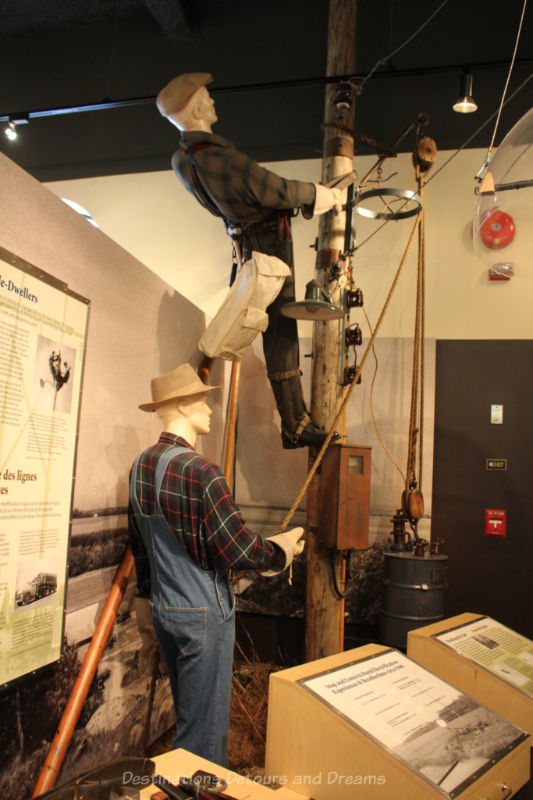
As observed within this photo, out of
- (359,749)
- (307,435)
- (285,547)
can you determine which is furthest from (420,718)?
(307,435)

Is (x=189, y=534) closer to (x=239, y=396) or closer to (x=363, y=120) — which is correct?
(x=239, y=396)

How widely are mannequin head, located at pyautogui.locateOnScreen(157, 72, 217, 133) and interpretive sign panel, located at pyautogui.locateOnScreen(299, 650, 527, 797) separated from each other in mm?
2791

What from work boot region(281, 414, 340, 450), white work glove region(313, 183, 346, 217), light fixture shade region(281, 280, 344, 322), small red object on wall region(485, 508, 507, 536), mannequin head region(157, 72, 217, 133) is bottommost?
small red object on wall region(485, 508, 507, 536)

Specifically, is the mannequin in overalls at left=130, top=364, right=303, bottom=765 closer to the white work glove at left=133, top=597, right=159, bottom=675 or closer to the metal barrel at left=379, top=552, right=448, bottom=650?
the white work glove at left=133, top=597, right=159, bottom=675

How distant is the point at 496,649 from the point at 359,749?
1.32 m

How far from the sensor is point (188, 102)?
316 centimetres

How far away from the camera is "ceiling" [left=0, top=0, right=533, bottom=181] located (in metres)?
5.06

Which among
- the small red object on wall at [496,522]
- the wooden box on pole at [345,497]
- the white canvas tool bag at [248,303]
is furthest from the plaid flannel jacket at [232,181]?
the small red object on wall at [496,522]

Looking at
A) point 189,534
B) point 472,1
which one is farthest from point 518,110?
point 189,534

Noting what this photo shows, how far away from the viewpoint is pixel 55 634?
7.72ft

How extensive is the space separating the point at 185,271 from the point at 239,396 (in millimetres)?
1371

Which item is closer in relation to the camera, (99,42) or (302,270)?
(302,270)

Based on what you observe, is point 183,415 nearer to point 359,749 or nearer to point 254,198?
point 254,198

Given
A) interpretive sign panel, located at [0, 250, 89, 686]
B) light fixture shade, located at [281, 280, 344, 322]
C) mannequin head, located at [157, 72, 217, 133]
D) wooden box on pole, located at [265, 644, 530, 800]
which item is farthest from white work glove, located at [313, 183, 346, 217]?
wooden box on pole, located at [265, 644, 530, 800]
